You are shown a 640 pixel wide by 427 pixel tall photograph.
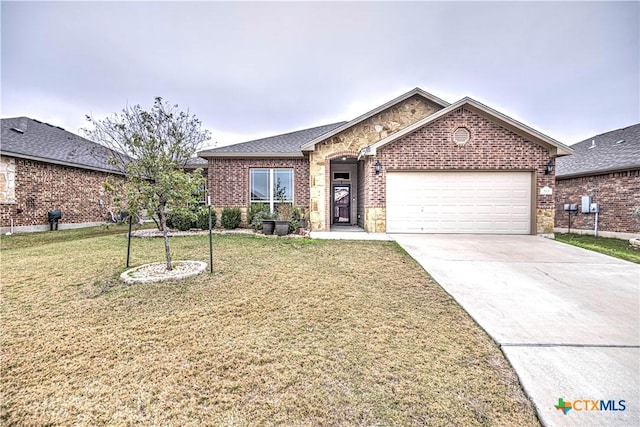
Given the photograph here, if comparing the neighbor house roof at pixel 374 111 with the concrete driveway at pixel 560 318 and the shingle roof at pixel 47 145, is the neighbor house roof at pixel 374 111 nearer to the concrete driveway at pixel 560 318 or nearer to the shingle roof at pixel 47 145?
the concrete driveway at pixel 560 318

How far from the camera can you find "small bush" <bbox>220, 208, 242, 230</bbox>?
12.3m

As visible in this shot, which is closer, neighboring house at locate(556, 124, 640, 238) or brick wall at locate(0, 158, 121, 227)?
neighboring house at locate(556, 124, 640, 238)

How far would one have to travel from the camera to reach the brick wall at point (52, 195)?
11516mm

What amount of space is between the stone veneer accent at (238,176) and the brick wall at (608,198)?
1204 centimetres

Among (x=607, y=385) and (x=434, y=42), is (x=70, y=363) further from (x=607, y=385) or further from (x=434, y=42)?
(x=434, y=42)

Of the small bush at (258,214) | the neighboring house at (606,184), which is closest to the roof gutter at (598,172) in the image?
the neighboring house at (606,184)

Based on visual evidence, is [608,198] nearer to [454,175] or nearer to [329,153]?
[454,175]

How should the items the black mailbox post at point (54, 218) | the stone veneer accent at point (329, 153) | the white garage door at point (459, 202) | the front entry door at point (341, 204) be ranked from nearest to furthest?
the white garage door at point (459, 202) → the stone veneer accent at point (329, 153) → the black mailbox post at point (54, 218) → the front entry door at point (341, 204)

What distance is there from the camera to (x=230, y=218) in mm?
12273

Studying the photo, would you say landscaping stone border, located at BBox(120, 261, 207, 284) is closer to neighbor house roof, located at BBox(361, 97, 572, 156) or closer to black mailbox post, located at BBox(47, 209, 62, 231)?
neighbor house roof, located at BBox(361, 97, 572, 156)

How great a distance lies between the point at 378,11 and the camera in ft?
38.8

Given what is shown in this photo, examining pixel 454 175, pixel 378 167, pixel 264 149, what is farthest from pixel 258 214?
pixel 454 175

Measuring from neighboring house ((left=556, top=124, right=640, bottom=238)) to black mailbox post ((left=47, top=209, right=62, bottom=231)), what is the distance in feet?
75.3

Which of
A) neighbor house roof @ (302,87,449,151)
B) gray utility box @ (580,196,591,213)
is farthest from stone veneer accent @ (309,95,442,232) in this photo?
gray utility box @ (580,196,591,213)
